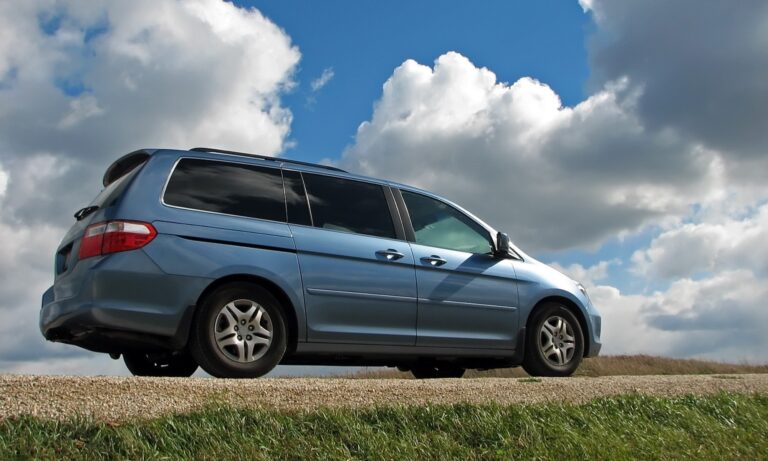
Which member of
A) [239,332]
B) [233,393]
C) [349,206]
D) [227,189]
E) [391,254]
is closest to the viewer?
[233,393]

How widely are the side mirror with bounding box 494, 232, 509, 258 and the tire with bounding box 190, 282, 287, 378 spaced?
2.62m

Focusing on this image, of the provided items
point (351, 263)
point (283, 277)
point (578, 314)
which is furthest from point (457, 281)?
point (283, 277)

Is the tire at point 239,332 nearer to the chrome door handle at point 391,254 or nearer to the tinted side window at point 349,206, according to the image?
the tinted side window at point 349,206

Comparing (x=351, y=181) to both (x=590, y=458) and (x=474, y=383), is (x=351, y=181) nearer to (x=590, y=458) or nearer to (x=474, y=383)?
(x=474, y=383)

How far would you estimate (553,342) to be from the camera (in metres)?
8.57

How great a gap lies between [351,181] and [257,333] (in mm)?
1875

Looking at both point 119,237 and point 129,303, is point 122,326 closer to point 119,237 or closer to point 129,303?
point 129,303

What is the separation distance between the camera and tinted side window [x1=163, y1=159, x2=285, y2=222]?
22.1 feet

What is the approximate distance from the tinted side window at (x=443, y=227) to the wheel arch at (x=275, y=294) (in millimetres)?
1634

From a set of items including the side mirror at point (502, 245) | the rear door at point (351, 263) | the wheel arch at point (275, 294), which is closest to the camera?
the wheel arch at point (275, 294)

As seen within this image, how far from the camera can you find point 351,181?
778 centimetres

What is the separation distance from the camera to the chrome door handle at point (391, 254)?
744 cm

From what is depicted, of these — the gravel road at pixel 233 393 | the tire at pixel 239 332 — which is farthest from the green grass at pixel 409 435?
the tire at pixel 239 332

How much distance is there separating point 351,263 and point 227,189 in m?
1.24
